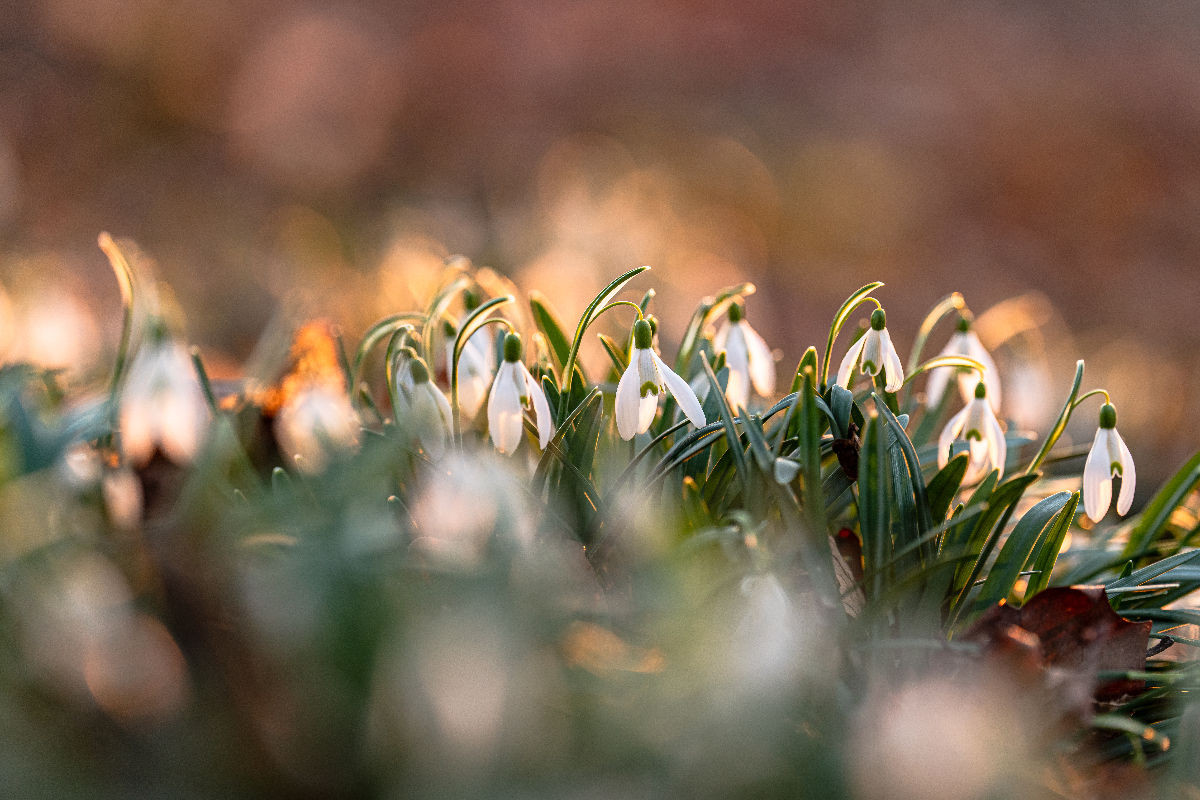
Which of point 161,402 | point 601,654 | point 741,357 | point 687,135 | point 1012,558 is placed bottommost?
point 601,654

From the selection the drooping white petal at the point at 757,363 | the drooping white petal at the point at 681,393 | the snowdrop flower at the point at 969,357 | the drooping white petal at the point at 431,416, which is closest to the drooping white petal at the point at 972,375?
the snowdrop flower at the point at 969,357

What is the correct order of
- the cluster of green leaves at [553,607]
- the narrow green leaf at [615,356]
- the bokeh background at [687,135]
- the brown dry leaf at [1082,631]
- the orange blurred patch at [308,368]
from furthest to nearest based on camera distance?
1. the bokeh background at [687,135]
2. the orange blurred patch at [308,368]
3. the narrow green leaf at [615,356]
4. the brown dry leaf at [1082,631]
5. the cluster of green leaves at [553,607]

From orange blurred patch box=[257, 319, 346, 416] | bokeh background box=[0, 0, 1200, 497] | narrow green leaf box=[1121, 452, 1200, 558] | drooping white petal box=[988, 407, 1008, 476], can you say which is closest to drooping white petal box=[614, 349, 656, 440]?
drooping white petal box=[988, 407, 1008, 476]

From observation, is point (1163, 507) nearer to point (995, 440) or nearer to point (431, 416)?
point (995, 440)

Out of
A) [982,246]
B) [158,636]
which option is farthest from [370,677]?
[982,246]

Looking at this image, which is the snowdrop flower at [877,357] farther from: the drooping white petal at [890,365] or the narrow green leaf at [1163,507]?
the narrow green leaf at [1163,507]

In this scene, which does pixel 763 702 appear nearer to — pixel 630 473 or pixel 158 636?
pixel 630 473

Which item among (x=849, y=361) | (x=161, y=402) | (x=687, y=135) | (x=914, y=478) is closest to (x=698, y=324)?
(x=849, y=361)
